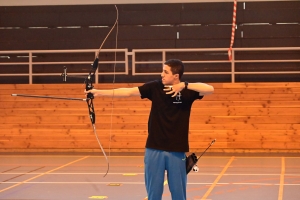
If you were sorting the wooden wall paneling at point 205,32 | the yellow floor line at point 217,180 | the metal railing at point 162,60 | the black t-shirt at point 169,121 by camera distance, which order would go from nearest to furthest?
the black t-shirt at point 169,121
the yellow floor line at point 217,180
the metal railing at point 162,60
the wooden wall paneling at point 205,32

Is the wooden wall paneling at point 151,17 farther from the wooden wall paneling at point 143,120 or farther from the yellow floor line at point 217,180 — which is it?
the yellow floor line at point 217,180

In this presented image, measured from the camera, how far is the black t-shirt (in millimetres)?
4340

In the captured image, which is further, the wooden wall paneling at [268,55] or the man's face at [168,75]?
the wooden wall paneling at [268,55]

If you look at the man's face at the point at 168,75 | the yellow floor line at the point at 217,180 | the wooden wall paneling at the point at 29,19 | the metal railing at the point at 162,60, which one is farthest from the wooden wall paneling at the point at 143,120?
the man's face at the point at 168,75

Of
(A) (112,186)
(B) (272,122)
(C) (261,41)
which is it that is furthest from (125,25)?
(A) (112,186)

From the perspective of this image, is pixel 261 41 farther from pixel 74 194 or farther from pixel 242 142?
pixel 74 194

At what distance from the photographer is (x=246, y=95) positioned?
40.9 ft

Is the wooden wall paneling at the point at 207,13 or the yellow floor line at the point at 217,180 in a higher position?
the wooden wall paneling at the point at 207,13

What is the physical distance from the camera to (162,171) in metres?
4.37

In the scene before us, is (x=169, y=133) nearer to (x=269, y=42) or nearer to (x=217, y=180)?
(x=217, y=180)

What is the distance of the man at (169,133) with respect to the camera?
4.34m

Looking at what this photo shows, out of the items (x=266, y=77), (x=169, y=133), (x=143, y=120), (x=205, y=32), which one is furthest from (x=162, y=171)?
(x=205, y=32)

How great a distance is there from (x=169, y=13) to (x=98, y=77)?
2.30m

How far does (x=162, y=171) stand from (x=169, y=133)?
0.29 meters
